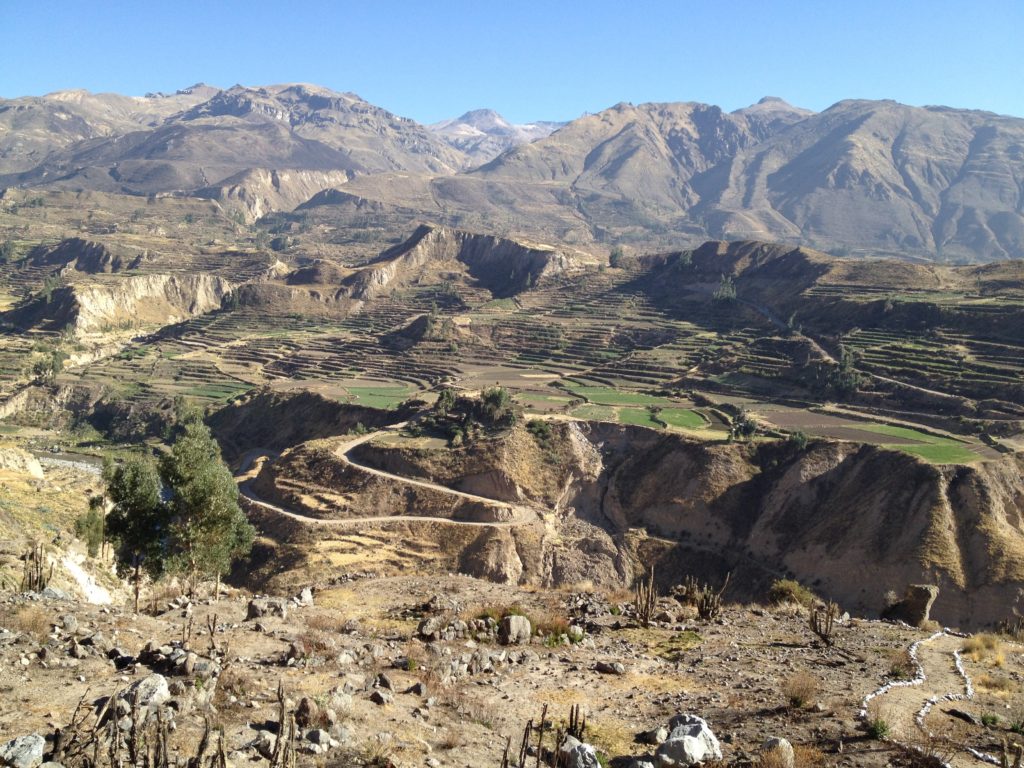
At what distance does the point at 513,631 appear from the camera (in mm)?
19828

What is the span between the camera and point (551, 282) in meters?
133

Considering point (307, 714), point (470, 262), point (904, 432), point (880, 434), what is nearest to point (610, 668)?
point (307, 714)

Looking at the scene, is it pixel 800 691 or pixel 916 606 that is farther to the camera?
pixel 916 606

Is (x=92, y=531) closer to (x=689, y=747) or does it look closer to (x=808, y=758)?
(x=689, y=747)

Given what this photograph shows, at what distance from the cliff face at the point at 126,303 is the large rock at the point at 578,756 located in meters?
124

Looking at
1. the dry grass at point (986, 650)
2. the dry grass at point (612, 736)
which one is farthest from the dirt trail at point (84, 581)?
the dry grass at point (986, 650)

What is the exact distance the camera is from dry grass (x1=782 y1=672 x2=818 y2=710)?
49.1ft

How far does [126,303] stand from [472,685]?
440 ft

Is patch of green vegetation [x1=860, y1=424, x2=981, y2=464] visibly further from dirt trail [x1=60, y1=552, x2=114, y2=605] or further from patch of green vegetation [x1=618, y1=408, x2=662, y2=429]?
dirt trail [x1=60, y1=552, x2=114, y2=605]

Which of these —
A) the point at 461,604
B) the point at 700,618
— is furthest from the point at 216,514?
the point at 700,618

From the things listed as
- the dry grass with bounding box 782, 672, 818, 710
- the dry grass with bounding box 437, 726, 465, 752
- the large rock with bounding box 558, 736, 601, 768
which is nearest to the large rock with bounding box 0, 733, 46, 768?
the dry grass with bounding box 437, 726, 465, 752

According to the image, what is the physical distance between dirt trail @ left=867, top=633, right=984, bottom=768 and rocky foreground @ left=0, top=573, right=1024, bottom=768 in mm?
73

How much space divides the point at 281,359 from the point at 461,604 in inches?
3437

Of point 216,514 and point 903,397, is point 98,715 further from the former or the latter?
point 903,397
